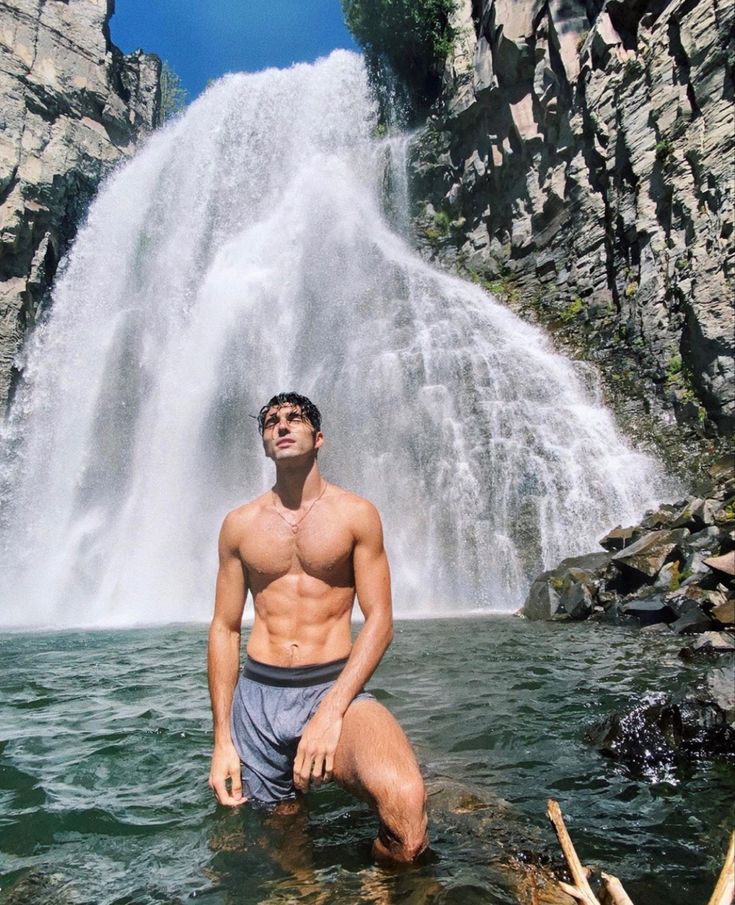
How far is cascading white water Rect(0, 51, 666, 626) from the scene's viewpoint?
53.8 ft

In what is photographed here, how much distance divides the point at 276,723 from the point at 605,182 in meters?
22.1

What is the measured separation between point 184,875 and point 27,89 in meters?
38.0

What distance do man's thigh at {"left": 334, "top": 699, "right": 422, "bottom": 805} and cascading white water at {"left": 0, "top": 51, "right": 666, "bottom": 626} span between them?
41.2ft

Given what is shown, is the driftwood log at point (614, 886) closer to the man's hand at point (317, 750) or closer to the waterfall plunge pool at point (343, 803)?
the waterfall plunge pool at point (343, 803)

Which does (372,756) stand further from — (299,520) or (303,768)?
(299,520)

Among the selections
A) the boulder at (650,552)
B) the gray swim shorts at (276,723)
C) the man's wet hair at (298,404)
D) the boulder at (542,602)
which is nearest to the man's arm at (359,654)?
the gray swim shorts at (276,723)

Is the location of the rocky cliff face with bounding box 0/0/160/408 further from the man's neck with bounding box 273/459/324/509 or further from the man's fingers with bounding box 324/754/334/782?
the man's fingers with bounding box 324/754/334/782

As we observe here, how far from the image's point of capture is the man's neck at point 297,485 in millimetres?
3344

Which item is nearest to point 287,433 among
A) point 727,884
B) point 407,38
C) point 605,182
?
point 727,884

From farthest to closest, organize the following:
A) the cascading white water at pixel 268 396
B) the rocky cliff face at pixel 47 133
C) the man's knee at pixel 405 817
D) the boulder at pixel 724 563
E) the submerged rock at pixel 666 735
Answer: the rocky cliff face at pixel 47 133, the cascading white water at pixel 268 396, the boulder at pixel 724 563, the submerged rock at pixel 666 735, the man's knee at pixel 405 817

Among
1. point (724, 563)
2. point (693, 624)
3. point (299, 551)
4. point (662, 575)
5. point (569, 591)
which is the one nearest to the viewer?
point (299, 551)

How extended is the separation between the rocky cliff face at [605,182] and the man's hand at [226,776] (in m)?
15.7

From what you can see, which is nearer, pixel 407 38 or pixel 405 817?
pixel 405 817

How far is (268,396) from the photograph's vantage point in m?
21.1
